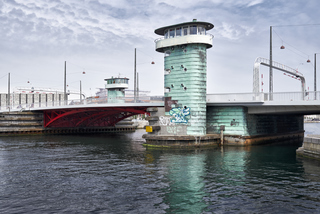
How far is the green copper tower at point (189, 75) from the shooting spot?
4356 cm

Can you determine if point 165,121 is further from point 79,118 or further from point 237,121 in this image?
point 79,118

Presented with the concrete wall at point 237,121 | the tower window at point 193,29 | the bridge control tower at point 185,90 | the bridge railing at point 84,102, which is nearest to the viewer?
the bridge control tower at point 185,90

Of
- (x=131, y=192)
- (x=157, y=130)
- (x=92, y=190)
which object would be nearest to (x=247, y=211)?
(x=131, y=192)

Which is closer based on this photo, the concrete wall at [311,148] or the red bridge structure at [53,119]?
the concrete wall at [311,148]

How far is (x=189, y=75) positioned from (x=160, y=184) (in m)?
24.2

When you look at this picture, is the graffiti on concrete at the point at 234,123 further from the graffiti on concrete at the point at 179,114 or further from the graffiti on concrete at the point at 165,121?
the graffiti on concrete at the point at 165,121

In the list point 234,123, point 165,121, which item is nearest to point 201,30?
point 165,121

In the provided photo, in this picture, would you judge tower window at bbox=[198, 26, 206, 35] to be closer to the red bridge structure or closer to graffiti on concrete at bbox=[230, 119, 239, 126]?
graffiti on concrete at bbox=[230, 119, 239, 126]

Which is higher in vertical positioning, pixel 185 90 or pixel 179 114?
pixel 185 90

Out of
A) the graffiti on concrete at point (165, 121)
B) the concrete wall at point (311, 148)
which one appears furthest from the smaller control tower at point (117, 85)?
the concrete wall at point (311, 148)

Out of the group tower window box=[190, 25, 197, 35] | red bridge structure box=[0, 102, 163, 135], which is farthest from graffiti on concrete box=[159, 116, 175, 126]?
red bridge structure box=[0, 102, 163, 135]

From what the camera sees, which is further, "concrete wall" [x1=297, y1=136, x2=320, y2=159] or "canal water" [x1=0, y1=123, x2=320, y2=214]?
"concrete wall" [x1=297, y1=136, x2=320, y2=159]

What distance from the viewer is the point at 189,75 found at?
43594mm

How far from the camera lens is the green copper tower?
43562mm
